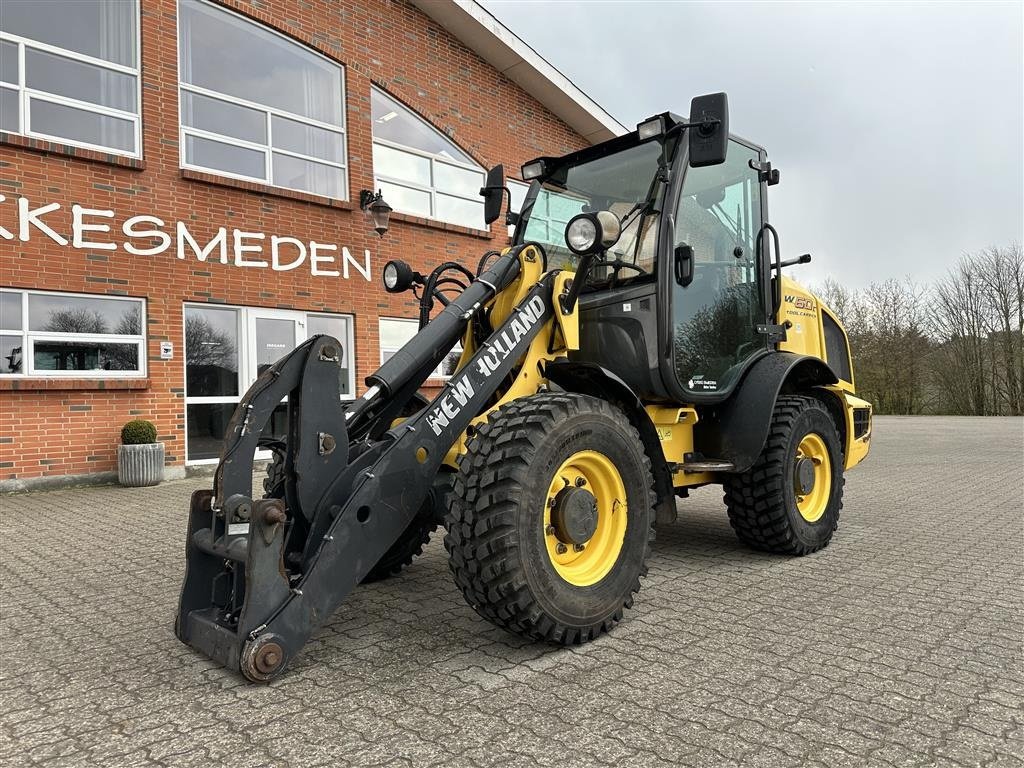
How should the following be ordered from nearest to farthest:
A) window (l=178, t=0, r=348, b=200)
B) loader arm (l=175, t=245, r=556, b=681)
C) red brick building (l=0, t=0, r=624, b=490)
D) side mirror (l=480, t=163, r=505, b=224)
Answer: loader arm (l=175, t=245, r=556, b=681), side mirror (l=480, t=163, r=505, b=224), red brick building (l=0, t=0, r=624, b=490), window (l=178, t=0, r=348, b=200)

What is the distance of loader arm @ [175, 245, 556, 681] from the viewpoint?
2.71m

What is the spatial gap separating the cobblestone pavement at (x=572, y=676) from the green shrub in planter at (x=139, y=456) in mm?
3865

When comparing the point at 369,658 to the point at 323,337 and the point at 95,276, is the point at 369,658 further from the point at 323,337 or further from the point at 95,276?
the point at 95,276

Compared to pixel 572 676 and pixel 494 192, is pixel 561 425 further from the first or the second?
pixel 494 192

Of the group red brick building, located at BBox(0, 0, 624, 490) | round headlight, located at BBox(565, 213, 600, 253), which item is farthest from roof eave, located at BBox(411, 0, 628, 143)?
round headlight, located at BBox(565, 213, 600, 253)

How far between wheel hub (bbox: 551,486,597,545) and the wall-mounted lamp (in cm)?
893

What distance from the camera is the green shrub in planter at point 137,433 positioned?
8875 mm

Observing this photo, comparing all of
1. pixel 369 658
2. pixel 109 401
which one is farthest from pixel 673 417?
pixel 109 401

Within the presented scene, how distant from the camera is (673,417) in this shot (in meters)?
4.41

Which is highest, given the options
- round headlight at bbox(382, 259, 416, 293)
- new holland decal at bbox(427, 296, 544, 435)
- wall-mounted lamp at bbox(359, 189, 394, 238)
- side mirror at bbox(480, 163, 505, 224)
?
wall-mounted lamp at bbox(359, 189, 394, 238)

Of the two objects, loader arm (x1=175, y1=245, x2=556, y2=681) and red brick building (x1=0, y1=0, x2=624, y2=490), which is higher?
red brick building (x1=0, y1=0, x2=624, y2=490)

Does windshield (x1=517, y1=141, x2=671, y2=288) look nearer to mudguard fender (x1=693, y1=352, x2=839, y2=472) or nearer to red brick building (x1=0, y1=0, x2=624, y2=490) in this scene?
mudguard fender (x1=693, y1=352, x2=839, y2=472)

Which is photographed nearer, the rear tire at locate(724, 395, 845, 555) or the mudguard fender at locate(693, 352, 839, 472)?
the mudguard fender at locate(693, 352, 839, 472)

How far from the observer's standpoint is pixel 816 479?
5.26m
